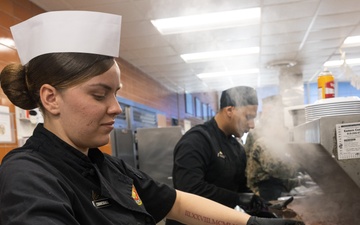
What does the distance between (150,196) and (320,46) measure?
500 cm

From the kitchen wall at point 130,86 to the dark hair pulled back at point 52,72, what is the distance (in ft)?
6.45

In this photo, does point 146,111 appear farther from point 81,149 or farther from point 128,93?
point 81,149

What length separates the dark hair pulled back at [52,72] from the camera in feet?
3.01

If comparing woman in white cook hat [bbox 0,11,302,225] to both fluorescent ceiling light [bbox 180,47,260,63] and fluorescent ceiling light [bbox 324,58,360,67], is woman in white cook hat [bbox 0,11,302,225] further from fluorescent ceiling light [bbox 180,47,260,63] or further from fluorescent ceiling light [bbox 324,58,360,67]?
fluorescent ceiling light [bbox 324,58,360,67]

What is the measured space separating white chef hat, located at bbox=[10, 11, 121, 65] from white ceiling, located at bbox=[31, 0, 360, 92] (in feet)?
7.57

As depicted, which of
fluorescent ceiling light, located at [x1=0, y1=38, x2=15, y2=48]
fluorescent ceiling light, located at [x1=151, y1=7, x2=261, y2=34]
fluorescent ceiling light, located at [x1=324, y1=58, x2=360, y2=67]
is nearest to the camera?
fluorescent ceiling light, located at [x1=0, y1=38, x2=15, y2=48]

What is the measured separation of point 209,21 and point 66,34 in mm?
3145

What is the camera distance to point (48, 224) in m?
0.67

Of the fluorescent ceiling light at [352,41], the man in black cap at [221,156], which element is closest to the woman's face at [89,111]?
the man in black cap at [221,156]

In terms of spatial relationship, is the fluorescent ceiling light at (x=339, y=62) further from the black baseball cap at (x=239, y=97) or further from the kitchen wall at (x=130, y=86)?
the black baseball cap at (x=239, y=97)

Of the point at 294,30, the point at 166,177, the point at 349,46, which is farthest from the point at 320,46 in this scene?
the point at 166,177

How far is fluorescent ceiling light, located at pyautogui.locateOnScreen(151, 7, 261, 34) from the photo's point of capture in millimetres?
3770

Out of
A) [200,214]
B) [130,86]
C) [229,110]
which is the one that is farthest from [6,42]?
[130,86]

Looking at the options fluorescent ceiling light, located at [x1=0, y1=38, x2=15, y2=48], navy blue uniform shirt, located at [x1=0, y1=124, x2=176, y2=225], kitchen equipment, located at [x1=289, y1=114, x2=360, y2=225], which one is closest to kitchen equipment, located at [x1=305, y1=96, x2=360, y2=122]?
kitchen equipment, located at [x1=289, y1=114, x2=360, y2=225]
